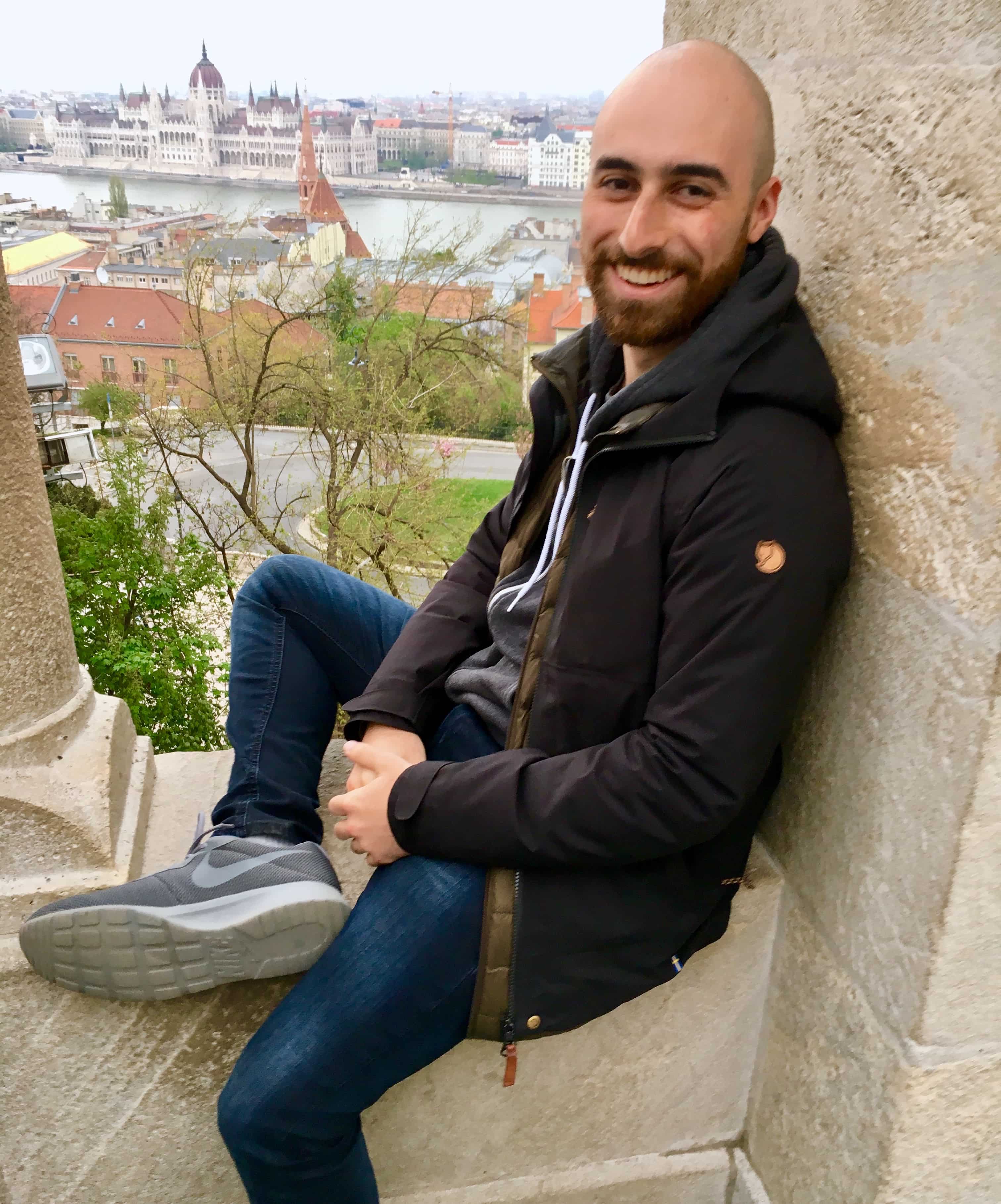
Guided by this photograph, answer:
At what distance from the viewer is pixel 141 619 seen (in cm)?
522

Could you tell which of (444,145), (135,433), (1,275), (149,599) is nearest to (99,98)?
(444,145)

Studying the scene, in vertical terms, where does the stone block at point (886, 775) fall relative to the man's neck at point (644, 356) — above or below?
below

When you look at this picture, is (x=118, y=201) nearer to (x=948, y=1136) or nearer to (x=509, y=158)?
(x=509, y=158)

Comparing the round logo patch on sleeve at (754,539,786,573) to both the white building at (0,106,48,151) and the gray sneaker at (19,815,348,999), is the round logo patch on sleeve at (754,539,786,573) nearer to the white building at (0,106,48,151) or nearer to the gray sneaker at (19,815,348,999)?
the gray sneaker at (19,815,348,999)

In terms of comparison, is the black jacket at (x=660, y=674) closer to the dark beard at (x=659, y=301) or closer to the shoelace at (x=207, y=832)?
the dark beard at (x=659, y=301)

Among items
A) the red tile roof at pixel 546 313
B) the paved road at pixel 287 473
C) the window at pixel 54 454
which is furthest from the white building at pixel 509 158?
the window at pixel 54 454

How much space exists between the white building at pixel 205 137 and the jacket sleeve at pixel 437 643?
3163 cm

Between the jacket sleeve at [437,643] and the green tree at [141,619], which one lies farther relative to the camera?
the green tree at [141,619]

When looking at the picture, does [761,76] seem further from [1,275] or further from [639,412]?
[1,275]

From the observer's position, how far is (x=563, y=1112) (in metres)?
1.52

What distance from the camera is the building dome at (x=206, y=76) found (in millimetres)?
37031

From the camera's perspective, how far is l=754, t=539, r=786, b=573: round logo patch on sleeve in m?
1.04

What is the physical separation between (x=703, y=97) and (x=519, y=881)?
3.03ft

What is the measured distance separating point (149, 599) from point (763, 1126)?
421 centimetres
